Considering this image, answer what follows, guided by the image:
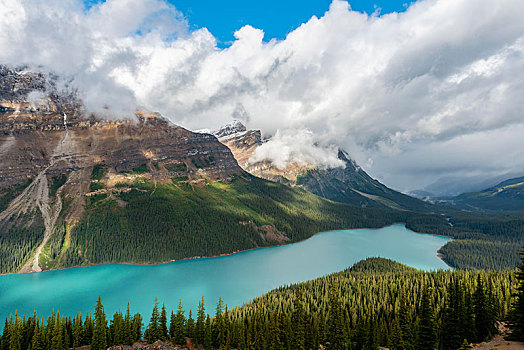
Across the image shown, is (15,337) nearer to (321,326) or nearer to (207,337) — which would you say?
(207,337)

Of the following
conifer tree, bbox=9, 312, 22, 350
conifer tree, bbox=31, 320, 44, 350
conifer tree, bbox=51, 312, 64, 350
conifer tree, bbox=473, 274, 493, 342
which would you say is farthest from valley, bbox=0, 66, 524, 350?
conifer tree, bbox=9, 312, 22, 350

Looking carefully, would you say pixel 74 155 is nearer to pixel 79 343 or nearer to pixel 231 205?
pixel 231 205

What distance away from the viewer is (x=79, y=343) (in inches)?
1902

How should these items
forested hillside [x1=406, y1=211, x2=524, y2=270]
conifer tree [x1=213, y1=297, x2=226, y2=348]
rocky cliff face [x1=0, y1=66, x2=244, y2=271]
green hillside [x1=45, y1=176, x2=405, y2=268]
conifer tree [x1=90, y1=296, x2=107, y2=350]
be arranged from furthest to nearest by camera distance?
rocky cliff face [x1=0, y1=66, x2=244, y2=271]
forested hillside [x1=406, y1=211, x2=524, y2=270]
green hillside [x1=45, y1=176, x2=405, y2=268]
conifer tree [x1=213, y1=297, x2=226, y2=348]
conifer tree [x1=90, y1=296, x2=107, y2=350]

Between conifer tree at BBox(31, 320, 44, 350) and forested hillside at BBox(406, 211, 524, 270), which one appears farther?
forested hillside at BBox(406, 211, 524, 270)

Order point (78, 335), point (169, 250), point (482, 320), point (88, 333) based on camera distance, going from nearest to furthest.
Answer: point (482, 320), point (78, 335), point (88, 333), point (169, 250)

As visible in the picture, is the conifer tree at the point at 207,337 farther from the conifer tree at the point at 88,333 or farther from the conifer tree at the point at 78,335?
the conifer tree at the point at 78,335

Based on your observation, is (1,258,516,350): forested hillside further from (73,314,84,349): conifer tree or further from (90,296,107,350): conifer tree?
(73,314,84,349): conifer tree

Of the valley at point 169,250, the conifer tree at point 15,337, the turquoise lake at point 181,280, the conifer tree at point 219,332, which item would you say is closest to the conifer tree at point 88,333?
the valley at point 169,250

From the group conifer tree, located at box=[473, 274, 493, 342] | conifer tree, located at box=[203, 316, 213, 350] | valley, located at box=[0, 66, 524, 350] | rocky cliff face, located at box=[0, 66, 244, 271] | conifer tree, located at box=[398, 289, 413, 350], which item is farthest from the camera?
rocky cliff face, located at box=[0, 66, 244, 271]

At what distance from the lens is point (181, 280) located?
101 metres

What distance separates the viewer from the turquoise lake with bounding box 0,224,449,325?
80438mm

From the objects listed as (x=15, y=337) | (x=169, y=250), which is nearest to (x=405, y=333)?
(x=15, y=337)

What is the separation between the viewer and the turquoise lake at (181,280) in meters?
80.4
